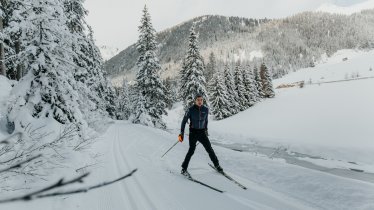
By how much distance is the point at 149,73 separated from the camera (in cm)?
3653

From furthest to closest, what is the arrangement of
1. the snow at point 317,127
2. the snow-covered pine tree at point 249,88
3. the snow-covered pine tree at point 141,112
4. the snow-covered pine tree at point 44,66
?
the snow-covered pine tree at point 249,88 → the snow-covered pine tree at point 141,112 → the snow at point 317,127 → the snow-covered pine tree at point 44,66

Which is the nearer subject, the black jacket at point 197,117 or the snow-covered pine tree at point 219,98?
the black jacket at point 197,117

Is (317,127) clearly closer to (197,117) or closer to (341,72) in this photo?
(197,117)

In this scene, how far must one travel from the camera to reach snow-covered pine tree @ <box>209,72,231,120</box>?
48750mm

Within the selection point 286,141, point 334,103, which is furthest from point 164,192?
point 334,103

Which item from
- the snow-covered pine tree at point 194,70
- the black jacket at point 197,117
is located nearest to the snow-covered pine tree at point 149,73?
the snow-covered pine tree at point 194,70

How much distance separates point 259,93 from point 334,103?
717 inches

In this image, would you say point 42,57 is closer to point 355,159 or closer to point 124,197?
point 124,197

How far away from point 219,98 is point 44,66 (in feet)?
130

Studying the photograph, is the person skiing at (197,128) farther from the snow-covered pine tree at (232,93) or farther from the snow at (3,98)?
the snow-covered pine tree at (232,93)

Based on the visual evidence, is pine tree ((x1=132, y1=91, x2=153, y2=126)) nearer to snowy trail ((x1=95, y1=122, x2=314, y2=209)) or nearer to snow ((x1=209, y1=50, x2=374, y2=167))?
snow ((x1=209, y1=50, x2=374, y2=167))

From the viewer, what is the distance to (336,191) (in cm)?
586

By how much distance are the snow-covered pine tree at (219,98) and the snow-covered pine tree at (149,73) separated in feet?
43.5

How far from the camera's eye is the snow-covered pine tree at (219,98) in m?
48.8
